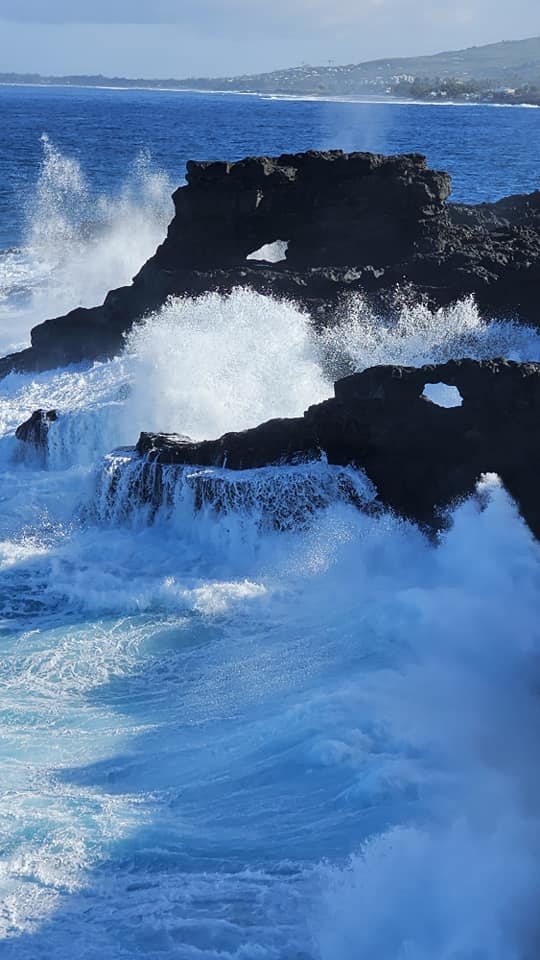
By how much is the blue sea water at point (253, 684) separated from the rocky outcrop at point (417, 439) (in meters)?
0.36

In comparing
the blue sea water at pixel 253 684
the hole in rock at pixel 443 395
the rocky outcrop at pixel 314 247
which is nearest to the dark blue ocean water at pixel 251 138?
the rocky outcrop at pixel 314 247

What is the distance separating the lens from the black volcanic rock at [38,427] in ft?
60.4

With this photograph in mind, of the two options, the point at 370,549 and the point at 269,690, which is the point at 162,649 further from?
the point at 370,549

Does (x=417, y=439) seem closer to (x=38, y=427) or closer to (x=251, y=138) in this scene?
(x=38, y=427)

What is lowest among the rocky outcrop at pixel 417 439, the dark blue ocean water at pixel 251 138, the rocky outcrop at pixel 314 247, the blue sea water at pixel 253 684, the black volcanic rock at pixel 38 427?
the blue sea water at pixel 253 684

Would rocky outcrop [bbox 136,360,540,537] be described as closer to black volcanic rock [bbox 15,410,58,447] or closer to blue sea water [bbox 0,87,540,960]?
blue sea water [bbox 0,87,540,960]

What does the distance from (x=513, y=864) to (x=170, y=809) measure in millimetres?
3277

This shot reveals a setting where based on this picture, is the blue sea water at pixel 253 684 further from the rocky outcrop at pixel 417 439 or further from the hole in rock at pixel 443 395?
the hole in rock at pixel 443 395

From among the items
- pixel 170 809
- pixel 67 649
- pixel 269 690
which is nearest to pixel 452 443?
pixel 269 690

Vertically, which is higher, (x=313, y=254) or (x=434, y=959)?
(x=313, y=254)

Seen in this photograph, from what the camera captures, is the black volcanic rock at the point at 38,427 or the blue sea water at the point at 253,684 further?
the black volcanic rock at the point at 38,427

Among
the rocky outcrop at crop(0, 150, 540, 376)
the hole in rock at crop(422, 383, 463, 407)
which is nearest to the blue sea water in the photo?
the rocky outcrop at crop(0, 150, 540, 376)

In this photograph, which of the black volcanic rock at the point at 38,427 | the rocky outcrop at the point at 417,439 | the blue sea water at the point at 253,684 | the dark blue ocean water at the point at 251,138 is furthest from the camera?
the dark blue ocean water at the point at 251,138

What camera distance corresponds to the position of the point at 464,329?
2086cm
